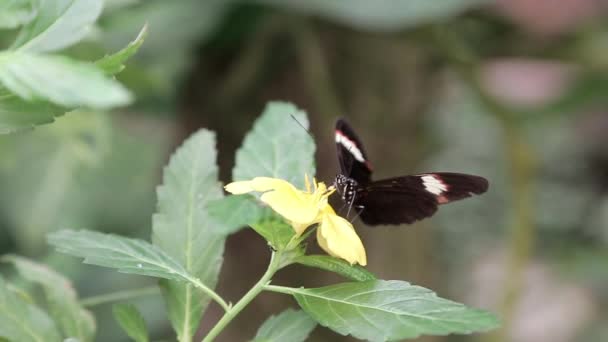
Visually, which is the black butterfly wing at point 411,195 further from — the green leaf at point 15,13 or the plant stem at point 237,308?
the green leaf at point 15,13

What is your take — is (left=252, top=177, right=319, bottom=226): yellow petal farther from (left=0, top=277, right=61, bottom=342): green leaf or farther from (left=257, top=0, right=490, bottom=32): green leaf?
(left=257, top=0, right=490, bottom=32): green leaf

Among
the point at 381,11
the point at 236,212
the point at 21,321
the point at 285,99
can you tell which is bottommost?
the point at 21,321

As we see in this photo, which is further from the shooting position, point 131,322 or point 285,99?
point 285,99

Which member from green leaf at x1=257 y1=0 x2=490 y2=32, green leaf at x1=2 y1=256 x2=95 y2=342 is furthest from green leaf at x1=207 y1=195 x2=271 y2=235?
green leaf at x1=257 y1=0 x2=490 y2=32

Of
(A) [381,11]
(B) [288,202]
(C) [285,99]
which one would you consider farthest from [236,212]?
(C) [285,99]

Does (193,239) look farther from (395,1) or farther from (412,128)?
(412,128)

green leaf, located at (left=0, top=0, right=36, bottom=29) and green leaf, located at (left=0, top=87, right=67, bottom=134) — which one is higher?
green leaf, located at (left=0, top=0, right=36, bottom=29)

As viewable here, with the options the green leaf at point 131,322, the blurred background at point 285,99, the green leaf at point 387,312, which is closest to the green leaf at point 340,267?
the green leaf at point 387,312

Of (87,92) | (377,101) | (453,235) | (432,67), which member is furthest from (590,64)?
(87,92)

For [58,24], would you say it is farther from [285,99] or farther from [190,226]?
[285,99]
